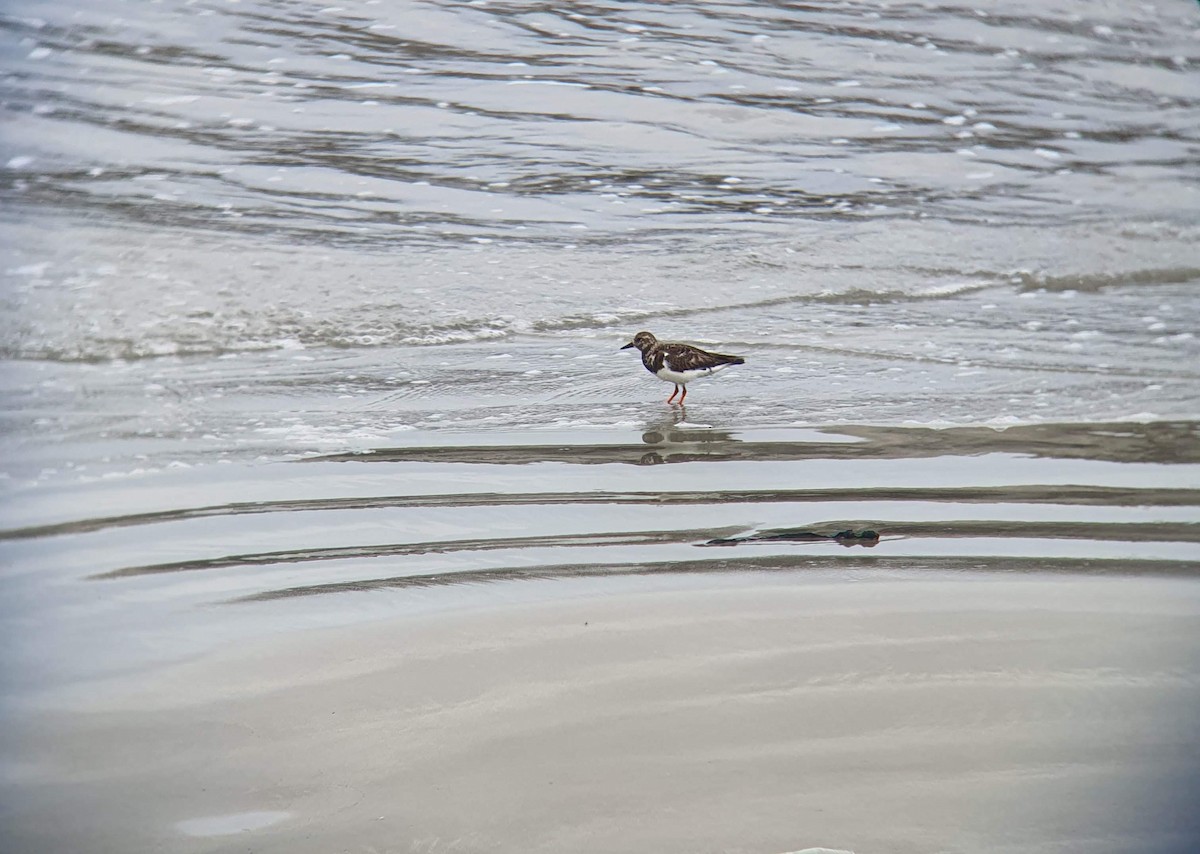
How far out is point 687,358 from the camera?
6.27 metres

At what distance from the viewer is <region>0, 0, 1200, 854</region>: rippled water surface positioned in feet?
9.73

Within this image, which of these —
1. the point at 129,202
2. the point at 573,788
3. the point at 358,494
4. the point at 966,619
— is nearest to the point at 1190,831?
the point at 966,619

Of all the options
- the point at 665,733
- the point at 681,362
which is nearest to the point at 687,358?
the point at 681,362

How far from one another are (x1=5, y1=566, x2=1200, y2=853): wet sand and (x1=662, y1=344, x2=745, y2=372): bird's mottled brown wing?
2.50 metres

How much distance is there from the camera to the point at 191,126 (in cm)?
1023

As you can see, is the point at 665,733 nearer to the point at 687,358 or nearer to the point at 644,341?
the point at 687,358

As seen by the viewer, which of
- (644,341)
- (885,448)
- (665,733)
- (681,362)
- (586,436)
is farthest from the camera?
(644,341)

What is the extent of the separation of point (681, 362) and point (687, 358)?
0.12 ft

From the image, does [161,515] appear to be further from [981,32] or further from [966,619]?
[981,32]

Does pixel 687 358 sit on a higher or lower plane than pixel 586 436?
higher

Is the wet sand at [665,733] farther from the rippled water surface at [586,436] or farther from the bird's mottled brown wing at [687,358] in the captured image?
the bird's mottled brown wing at [687,358]

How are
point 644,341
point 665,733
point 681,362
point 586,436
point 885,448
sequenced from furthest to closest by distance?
point 644,341 < point 681,362 < point 586,436 < point 885,448 < point 665,733

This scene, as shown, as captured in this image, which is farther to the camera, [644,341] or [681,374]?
[644,341]

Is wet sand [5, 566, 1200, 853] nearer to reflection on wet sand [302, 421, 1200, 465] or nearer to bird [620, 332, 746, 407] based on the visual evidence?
reflection on wet sand [302, 421, 1200, 465]
